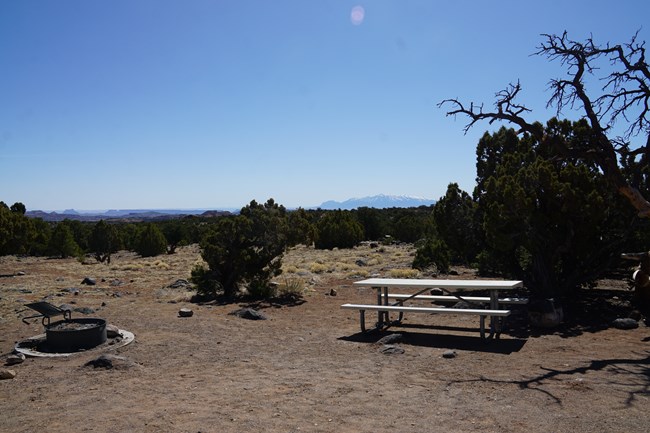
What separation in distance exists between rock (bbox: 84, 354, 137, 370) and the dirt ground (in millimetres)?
56

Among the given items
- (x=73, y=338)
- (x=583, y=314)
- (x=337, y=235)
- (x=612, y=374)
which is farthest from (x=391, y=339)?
(x=337, y=235)

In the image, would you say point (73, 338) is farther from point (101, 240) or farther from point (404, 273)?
point (101, 240)

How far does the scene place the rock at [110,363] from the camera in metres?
7.53

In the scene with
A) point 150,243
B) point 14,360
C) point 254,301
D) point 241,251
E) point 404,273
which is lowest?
point 254,301

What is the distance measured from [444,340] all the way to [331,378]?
316cm

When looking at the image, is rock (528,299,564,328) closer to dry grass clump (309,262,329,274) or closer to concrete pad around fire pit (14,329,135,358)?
concrete pad around fire pit (14,329,135,358)

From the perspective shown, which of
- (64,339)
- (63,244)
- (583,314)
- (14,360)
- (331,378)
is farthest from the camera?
(63,244)

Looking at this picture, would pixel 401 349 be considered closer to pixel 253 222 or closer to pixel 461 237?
pixel 461 237

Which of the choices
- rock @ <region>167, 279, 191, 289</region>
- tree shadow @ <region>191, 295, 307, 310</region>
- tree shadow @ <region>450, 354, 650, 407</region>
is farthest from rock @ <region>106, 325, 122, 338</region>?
rock @ <region>167, 279, 191, 289</region>

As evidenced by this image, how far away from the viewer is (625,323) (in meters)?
9.92

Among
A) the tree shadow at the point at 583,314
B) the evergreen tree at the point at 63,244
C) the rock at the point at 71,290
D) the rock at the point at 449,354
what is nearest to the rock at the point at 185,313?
the rock at the point at 71,290

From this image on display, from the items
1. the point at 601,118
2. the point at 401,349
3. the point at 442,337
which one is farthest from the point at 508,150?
the point at 401,349

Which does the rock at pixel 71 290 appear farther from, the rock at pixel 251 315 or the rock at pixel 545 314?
the rock at pixel 545 314

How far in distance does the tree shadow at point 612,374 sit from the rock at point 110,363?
15.4ft
